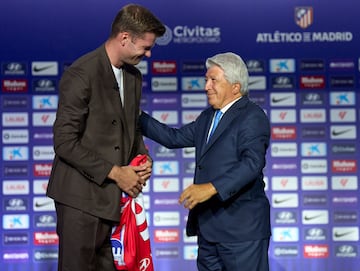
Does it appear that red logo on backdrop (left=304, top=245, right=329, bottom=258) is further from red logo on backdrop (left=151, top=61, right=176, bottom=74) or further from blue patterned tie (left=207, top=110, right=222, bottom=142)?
blue patterned tie (left=207, top=110, right=222, bottom=142)

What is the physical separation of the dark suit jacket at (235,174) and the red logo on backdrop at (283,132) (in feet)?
5.12

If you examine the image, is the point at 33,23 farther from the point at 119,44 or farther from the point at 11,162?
the point at 119,44

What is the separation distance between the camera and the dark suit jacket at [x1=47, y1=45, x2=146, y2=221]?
2680mm

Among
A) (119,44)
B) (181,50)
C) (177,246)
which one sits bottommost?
(177,246)

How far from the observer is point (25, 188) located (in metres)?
4.86

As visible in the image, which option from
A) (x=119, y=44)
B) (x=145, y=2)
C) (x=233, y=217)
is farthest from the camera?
(x=145, y=2)

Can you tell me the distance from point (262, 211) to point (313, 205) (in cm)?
169

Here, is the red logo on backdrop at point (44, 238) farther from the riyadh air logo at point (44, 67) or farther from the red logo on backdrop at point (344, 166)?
the red logo on backdrop at point (344, 166)

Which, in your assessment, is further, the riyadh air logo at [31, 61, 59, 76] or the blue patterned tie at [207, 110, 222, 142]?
the riyadh air logo at [31, 61, 59, 76]

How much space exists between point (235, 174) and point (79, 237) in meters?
0.76

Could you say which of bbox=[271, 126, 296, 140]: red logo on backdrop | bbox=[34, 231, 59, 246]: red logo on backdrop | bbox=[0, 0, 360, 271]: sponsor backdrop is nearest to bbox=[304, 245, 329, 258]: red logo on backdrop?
bbox=[0, 0, 360, 271]: sponsor backdrop

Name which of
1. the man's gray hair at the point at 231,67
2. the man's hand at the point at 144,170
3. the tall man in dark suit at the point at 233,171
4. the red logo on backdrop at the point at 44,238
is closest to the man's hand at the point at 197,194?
the tall man in dark suit at the point at 233,171

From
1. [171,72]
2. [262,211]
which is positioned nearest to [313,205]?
[171,72]

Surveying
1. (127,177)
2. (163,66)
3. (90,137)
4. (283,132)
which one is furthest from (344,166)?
(90,137)
